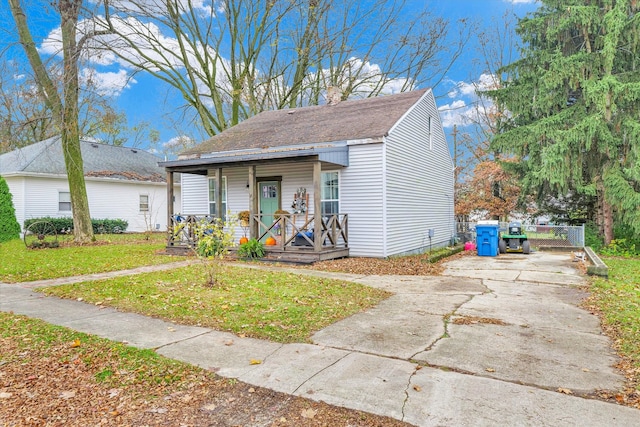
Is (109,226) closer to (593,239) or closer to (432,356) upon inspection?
(432,356)

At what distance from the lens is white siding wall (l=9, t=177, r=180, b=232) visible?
19.5m

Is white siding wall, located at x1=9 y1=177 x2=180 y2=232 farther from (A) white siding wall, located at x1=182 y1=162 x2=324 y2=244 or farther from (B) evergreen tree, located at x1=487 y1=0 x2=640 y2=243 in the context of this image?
(B) evergreen tree, located at x1=487 y1=0 x2=640 y2=243

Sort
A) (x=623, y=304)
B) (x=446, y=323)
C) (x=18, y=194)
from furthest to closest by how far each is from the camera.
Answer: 1. (x=18, y=194)
2. (x=623, y=304)
3. (x=446, y=323)

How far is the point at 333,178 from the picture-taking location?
12.9 metres

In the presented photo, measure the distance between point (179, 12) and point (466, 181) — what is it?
19470 millimetres

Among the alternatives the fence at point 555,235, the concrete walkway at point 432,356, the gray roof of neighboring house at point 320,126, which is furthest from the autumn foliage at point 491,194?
the concrete walkway at point 432,356

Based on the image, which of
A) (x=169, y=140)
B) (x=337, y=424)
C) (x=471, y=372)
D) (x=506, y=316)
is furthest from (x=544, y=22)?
(x=169, y=140)

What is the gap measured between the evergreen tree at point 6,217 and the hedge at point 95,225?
4.18ft

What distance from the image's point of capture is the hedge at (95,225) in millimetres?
19312

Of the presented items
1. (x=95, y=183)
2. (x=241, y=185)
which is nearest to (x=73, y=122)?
(x=241, y=185)

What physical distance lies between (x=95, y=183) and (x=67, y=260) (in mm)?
12643

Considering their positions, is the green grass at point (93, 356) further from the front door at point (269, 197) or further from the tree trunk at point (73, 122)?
the tree trunk at point (73, 122)

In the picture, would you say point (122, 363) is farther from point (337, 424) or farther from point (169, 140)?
point (169, 140)

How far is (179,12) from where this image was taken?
2150 centimetres
